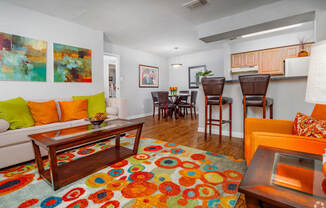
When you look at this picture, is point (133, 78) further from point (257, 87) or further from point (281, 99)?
point (281, 99)

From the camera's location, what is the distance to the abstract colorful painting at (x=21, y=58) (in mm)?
2588

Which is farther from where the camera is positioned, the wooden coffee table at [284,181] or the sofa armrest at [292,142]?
the sofa armrest at [292,142]

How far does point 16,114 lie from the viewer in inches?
86.5

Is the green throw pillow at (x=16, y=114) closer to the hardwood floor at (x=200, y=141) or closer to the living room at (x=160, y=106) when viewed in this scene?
the living room at (x=160, y=106)

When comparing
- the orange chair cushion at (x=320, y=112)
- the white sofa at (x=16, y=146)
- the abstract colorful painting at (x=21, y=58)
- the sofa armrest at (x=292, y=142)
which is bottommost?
the white sofa at (x=16, y=146)

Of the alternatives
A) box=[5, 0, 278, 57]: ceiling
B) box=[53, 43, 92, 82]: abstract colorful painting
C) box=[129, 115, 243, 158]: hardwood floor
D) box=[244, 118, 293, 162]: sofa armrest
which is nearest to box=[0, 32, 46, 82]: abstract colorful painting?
box=[53, 43, 92, 82]: abstract colorful painting

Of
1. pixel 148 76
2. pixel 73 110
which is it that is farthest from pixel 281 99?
pixel 148 76

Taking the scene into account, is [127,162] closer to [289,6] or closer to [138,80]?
[289,6]

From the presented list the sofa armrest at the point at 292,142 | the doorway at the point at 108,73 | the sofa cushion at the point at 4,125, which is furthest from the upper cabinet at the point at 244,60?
the sofa cushion at the point at 4,125

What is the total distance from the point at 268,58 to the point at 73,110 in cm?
529

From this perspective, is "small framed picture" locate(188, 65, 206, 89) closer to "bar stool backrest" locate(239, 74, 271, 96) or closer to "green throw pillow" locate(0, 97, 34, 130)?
"bar stool backrest" locate(239, 74, 271, 96)

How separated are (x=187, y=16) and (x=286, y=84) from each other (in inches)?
88.0

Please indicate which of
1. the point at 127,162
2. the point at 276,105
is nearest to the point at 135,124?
the point at 127,162

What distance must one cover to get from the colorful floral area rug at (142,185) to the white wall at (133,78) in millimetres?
3383
